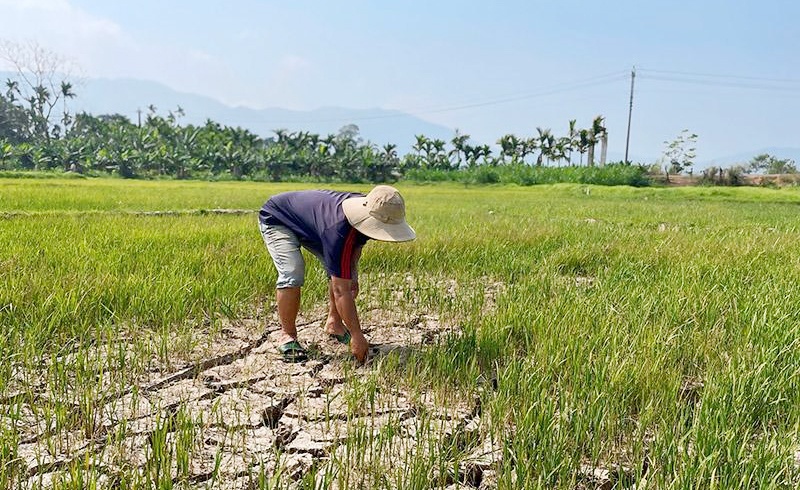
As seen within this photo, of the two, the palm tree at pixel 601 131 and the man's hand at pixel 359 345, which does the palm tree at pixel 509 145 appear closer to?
the palm tree at pixel 601 131

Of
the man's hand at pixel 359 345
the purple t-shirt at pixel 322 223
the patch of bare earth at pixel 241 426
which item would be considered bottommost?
→ the patch of bare earth at pixel 241 426

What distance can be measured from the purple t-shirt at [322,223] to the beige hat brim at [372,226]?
6 cm

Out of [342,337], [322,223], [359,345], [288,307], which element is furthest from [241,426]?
[342,337]

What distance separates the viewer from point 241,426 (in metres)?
1.87

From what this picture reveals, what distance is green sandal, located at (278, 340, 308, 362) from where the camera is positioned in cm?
257

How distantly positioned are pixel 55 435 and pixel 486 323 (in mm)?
1794

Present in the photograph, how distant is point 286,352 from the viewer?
2594 mm

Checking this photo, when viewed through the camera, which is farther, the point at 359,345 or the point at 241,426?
the point at 359,345

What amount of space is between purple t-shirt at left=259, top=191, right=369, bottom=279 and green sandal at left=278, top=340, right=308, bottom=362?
41 cm

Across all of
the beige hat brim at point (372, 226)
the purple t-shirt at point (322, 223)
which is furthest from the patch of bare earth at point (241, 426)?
the beige hat brim at point (372, 226)

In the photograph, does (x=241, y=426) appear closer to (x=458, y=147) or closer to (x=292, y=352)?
(x=292, y=352)

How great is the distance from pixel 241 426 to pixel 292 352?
0.72 metres

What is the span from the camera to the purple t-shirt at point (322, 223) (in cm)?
232

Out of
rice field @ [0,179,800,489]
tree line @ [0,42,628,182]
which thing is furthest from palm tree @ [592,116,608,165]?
rice field @ [0,179,800,489]
